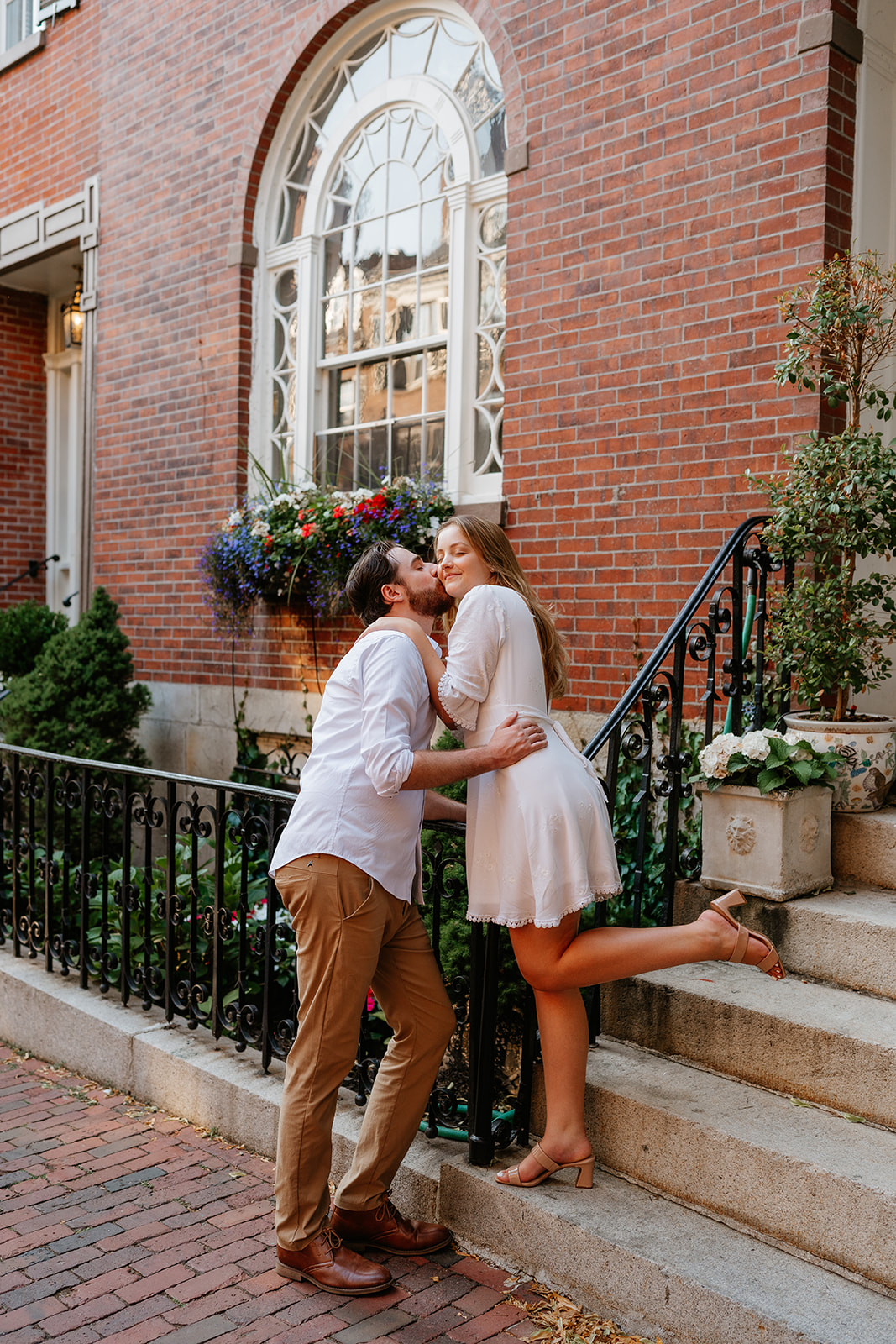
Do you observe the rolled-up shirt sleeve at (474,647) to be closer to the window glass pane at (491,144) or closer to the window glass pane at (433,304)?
the window glass pane at (433,304)

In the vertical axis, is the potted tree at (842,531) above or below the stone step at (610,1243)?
above

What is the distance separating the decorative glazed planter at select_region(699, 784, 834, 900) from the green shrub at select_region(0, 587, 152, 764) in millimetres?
4687

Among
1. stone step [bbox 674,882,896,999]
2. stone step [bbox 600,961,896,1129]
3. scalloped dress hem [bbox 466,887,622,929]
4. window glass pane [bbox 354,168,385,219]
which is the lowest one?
stone step [bbox 600,961,896,1129]

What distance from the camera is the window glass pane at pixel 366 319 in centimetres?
699

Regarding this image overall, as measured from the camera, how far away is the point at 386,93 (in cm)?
682

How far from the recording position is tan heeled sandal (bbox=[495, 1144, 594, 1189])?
302 cm

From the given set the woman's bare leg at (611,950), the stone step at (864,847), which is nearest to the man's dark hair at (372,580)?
the woman's bare leg at (611,950)

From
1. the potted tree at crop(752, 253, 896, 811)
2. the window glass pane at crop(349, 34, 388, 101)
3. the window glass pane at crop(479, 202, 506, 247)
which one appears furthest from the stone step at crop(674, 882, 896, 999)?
the window glass pane at crop(349, 34, 388, 101)

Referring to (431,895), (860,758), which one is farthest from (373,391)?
(431,895)

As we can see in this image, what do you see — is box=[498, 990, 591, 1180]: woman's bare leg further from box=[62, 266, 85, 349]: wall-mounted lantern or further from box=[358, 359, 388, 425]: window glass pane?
box=[62, 266, 85, 349]: wall-mounted lantern

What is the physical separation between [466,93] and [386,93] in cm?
68

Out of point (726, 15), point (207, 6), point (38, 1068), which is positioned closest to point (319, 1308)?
point (38, 1068)

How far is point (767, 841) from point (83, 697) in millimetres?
5193

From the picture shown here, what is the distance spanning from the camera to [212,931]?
434 centimetres
